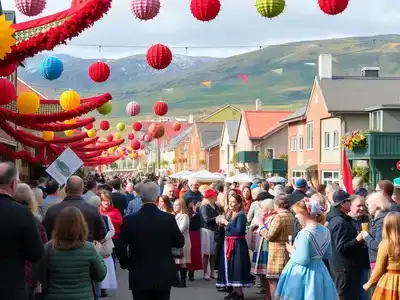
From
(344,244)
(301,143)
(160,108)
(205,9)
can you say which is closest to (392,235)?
(344,244)

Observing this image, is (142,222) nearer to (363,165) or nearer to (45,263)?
(45,263)

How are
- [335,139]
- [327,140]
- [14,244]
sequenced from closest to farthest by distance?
1. [14,244]
2. [335,139]
3. [327,140]

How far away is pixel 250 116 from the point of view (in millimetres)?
64750

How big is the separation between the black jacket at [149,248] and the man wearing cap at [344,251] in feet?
7.84

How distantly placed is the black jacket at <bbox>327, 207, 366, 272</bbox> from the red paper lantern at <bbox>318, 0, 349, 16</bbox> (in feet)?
12.4

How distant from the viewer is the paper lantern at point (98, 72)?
18719mm

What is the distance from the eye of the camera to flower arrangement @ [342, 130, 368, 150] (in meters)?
37.5

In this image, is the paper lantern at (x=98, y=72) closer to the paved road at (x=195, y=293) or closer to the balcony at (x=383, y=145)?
the paved road at (x=195, y=293)

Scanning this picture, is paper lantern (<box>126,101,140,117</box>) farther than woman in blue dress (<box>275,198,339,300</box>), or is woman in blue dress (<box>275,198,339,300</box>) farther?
paper lantern (<box>126,101,140,117</box>)

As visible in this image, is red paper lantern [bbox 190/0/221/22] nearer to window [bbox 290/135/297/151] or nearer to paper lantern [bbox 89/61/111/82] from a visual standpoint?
paper lantern [bbox 89/61/111/82]

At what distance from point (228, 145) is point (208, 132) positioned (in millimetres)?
16878

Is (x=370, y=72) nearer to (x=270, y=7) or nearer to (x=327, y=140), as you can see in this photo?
(x=327, y=140)

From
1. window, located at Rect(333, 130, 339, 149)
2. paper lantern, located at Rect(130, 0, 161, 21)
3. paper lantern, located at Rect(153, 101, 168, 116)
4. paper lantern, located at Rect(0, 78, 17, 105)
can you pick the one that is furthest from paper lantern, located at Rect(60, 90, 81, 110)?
window, located at Rect(333, 130, 339, 149)

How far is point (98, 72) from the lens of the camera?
1870 cm
